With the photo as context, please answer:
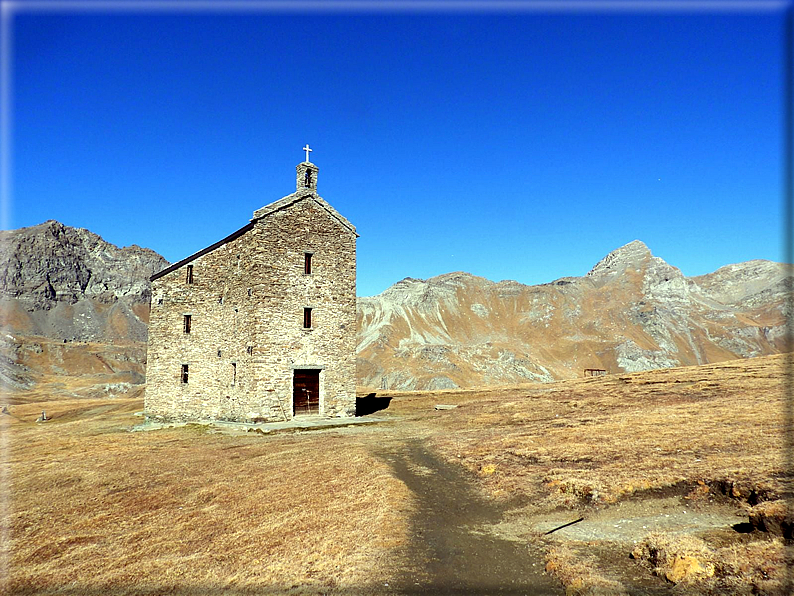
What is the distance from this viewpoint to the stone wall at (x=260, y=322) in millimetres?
25656

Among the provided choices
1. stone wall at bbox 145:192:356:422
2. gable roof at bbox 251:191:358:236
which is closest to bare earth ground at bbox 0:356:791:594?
stone wall at bbox 145:192:356:422

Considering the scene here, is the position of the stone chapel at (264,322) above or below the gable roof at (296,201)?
below

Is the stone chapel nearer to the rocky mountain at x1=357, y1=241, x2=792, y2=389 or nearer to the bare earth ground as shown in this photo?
the bare earth ground

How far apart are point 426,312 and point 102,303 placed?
4170 inches

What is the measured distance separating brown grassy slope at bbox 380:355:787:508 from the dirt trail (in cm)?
133

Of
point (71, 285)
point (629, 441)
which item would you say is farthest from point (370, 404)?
point (71, 285)

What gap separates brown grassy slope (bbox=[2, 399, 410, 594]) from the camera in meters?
8.19

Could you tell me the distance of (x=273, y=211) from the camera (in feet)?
87.0

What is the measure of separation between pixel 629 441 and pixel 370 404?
22481mm

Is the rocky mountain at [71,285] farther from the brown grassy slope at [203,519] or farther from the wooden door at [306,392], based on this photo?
the brown grassy slope at [203,519]

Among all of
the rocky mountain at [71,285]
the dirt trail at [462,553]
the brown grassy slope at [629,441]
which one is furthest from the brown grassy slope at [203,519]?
the rocky mountain at [71,285]

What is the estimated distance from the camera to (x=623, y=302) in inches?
4368

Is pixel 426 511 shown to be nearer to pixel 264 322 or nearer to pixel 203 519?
pixel 203 519

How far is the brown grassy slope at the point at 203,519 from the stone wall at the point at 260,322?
6932mm
